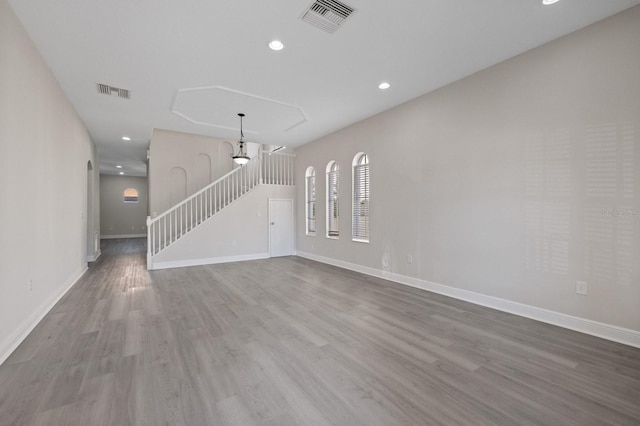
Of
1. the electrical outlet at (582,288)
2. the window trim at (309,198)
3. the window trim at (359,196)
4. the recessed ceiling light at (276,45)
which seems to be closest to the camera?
the electrical outlet at (582,288)

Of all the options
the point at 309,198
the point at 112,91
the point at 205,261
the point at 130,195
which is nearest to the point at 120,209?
the point at 130,195

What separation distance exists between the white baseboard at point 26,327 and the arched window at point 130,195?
1131 cm

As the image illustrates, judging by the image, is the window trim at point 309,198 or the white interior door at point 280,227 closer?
the window trim at point 309,198

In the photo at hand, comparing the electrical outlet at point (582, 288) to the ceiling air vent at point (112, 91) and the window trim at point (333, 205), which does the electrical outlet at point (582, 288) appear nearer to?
the window trim at point (333, 205)

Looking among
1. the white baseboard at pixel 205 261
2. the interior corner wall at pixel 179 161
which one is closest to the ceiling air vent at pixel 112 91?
the interior corner wall at pixel 179 161

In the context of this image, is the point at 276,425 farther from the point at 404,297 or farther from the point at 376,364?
the point at 404,297

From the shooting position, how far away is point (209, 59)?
360 centimetres

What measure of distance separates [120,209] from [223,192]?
9349mm

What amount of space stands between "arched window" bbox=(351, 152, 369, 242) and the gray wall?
13.0 metres

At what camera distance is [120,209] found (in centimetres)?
1395

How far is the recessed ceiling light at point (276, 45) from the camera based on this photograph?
3234 mm

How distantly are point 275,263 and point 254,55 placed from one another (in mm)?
4907

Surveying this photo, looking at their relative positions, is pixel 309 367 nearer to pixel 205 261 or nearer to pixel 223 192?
pixel 205 261

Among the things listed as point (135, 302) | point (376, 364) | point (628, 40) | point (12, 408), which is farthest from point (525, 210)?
point (135, 302)
